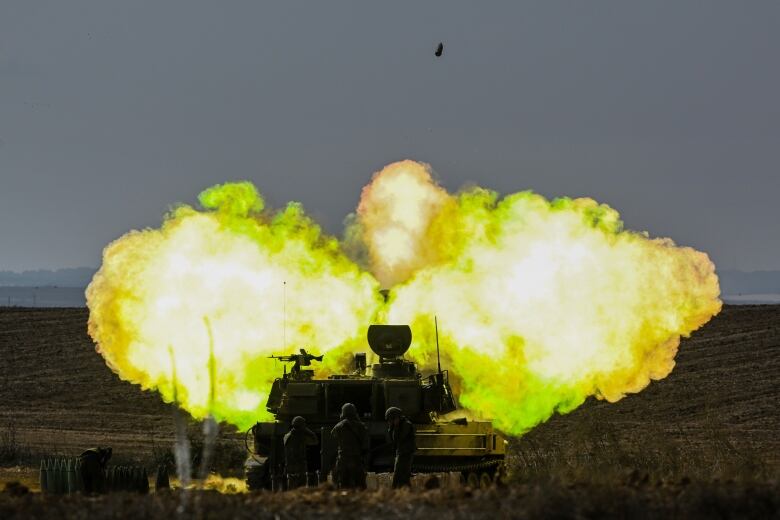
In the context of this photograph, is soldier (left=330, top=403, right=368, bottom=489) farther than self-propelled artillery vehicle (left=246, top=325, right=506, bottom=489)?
No

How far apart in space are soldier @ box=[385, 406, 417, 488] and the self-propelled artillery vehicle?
1.29 metres

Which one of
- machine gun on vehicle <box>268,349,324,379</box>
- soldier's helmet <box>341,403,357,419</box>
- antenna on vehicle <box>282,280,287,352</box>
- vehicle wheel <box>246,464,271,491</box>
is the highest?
antenna on vehicle <box>282,280,287,352</box>

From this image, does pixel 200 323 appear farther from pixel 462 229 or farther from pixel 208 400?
pixel 462 229

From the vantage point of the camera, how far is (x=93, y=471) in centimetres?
2469

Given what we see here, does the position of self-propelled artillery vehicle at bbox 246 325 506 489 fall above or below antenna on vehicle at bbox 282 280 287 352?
below

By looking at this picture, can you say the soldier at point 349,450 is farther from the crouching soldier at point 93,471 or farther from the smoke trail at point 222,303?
the smoke trail at point 222,303

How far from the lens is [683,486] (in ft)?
59.9

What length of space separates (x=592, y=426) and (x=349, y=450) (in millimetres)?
22553

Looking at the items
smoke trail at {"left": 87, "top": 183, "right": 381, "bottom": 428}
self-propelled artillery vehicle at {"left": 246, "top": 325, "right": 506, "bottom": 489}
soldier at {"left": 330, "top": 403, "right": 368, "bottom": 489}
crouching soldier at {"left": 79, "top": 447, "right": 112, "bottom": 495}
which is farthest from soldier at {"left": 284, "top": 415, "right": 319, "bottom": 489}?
smoke trail at {"left": 87, "top": 183, "right": 381, "bottom": 428}

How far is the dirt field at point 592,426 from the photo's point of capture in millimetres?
17672

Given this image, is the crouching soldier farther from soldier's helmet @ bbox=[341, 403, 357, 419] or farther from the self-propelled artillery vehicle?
soldier's helmet @ bbox=[341, 403, 357, 419]

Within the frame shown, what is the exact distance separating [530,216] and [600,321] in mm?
2672

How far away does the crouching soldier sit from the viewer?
24.5 m

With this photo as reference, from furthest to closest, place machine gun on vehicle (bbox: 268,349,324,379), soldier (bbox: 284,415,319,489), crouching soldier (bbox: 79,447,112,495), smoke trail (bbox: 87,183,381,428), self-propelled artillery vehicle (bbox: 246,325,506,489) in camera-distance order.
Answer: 1. smoke trail (bbox: 87,183,381,428)
2. machine gun on vehicle (bbox: 268,349,324,379)
3. crouching soldier (bbox: 79,447,112,495)
4. self-propelled artillery vehicle (bbox: 246,325,506,489)
5. soldier (bbox: 284,415,319,489)
